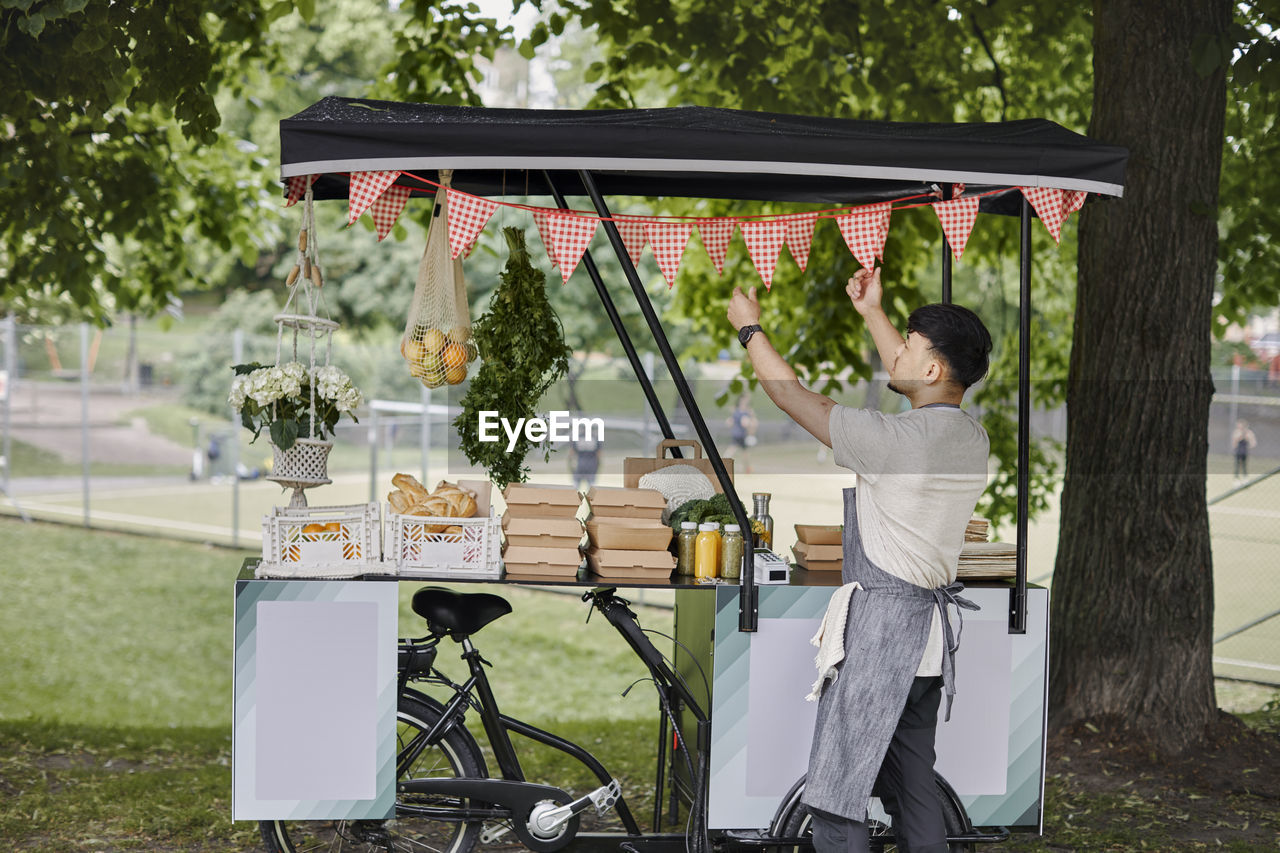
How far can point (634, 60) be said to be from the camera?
21.1 feet

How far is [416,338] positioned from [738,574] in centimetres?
122

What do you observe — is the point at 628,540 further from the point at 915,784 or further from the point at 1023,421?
the point at 1023,421

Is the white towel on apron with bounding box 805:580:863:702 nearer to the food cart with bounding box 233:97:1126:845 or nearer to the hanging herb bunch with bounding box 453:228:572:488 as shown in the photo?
the food cart with bounding box 233:97:1126:845

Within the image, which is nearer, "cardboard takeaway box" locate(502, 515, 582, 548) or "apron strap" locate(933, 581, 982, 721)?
"apron strap" locate(933, 581, 982, 721)

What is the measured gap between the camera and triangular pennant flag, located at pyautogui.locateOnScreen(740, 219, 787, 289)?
383 cm

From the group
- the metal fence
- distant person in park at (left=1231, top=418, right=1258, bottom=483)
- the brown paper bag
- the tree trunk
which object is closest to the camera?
the brown paper bag

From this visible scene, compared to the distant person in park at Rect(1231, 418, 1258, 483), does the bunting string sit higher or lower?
higher

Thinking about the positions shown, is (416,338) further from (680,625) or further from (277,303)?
(277,303)

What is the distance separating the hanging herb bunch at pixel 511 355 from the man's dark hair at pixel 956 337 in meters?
1.30

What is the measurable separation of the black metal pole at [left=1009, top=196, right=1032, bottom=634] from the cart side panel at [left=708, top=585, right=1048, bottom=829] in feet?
0.15

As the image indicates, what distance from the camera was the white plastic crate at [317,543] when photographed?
3.37 metres

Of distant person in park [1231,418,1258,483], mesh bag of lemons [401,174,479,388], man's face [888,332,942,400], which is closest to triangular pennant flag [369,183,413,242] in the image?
mesh bag of lemons [401,174,479,388]

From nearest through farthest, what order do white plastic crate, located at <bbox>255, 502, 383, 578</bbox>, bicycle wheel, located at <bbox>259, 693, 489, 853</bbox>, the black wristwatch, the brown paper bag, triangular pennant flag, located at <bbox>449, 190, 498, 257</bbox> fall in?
the black wristwatch → triangular pennant flag, located at <bbox>449, 190, 498, 257</bbox> → white plastic crate, located at <bbox>255, 502, 383, 578</bbox> → bicycle wheel, located at <bbox>259, 693, 489, 853</bbox> → the brown paper bag

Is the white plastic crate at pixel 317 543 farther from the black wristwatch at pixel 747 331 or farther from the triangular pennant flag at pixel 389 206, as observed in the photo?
the black wristwatch at pixel 747 331
